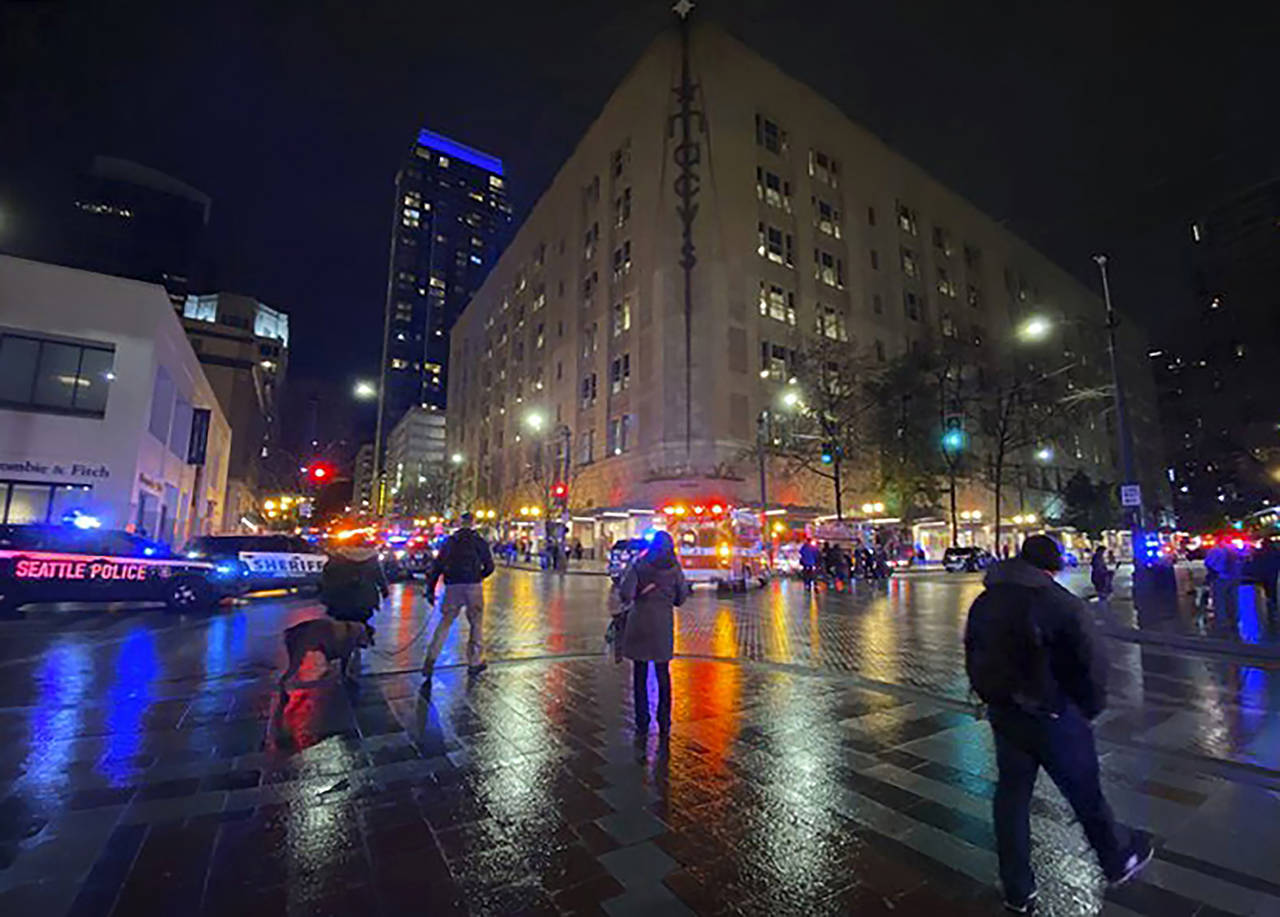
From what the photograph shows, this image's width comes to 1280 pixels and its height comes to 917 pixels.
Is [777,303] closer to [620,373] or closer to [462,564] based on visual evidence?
[620,373]

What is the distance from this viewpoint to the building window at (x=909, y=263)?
54.4 m

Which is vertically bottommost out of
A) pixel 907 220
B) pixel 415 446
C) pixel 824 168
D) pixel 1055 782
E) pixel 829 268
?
pixel 1055 782

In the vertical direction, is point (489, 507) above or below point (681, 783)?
above

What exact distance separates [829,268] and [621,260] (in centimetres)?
1677

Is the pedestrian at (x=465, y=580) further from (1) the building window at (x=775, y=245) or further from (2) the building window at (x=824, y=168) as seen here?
(2) the building window at (x=824, y=168)

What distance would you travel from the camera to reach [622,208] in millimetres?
47250

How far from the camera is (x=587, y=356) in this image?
1960 inches

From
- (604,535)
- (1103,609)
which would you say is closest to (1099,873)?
(1103,609)

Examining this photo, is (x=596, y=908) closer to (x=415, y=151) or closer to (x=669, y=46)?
(x=669, y=46)

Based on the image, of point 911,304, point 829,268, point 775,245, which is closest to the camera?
point 775,245

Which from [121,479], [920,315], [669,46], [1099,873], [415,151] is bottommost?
[1099,873]

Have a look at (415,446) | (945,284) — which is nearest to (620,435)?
(945,284)

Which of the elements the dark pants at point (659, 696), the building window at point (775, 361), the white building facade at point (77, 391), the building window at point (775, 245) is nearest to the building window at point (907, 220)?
the building window at point (775, 245)

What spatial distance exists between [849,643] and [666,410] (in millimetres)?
29743
